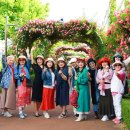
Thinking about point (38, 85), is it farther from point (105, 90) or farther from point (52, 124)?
point (105, 90)

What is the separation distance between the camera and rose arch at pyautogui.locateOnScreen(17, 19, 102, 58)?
19516 millimetres

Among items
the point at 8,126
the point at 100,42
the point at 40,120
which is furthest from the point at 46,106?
the point at 100,42

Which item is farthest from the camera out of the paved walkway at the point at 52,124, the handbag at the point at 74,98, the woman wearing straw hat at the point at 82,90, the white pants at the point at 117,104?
the handbag at the point at 74,98

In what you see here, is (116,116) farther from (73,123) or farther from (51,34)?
(51,34)

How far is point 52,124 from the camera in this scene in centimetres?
984

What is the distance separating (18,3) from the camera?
33.4 metres

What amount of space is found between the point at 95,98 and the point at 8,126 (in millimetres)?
2599

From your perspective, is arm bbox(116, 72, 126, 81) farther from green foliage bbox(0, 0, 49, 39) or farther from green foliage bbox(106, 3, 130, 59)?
green foliage bbox(0, 0, 49, 39)

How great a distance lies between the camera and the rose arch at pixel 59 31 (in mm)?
19516

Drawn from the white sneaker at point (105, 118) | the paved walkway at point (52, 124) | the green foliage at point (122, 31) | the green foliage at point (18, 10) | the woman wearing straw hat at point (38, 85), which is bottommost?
the paved walkway at point (52, 124)

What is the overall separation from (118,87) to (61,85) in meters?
1.83

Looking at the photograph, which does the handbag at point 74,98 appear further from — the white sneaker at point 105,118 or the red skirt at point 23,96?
the red skirt at point 23,96

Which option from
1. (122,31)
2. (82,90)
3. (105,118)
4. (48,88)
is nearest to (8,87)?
(48,88)

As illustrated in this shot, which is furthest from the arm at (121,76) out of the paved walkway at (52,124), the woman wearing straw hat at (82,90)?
the paved walkway at (52,124)
